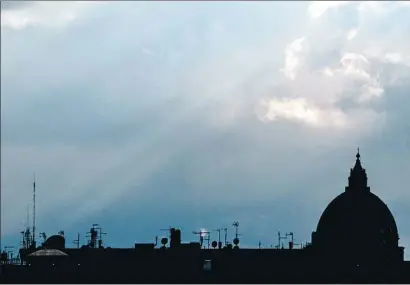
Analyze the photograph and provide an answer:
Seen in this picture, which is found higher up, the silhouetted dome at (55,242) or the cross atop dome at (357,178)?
the cross atop dome at (357,178)

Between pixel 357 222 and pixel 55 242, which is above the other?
pixel 357 222

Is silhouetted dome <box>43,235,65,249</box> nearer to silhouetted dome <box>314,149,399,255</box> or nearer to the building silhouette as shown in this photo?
the building silhouette

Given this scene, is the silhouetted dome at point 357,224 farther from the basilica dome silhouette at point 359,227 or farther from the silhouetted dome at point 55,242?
the silhouetted dome at point 55,242

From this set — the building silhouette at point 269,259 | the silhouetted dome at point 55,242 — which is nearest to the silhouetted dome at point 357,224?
the building silhouette at point 269,259

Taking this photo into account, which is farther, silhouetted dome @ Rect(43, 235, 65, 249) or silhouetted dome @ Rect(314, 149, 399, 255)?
silhouetted dome @ Rect(43, 235, 65, 249)

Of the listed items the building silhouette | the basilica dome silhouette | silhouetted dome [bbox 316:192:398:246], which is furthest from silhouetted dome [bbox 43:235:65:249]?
silhouetted dome [bbox 316:192:398:246]

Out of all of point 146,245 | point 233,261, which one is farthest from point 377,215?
point 146,245

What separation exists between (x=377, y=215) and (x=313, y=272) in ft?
27.4

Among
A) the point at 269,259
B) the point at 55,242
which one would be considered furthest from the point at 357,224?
the point at 55,242

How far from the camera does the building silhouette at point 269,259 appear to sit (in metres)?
133

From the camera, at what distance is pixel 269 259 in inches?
5423

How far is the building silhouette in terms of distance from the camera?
437 feet

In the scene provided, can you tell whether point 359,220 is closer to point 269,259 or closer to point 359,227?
point 359,227

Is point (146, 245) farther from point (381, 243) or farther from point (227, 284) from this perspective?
point (381, 243)
